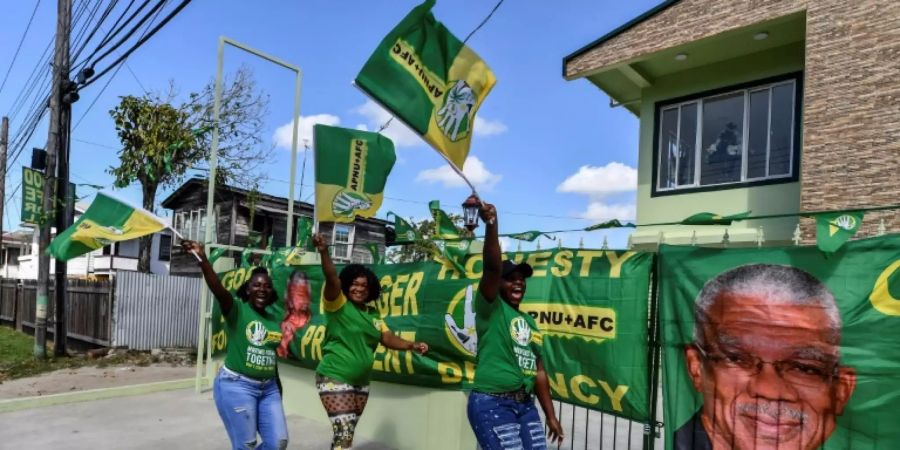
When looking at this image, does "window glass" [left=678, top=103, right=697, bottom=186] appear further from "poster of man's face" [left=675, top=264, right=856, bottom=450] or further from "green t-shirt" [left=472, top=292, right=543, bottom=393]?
"green t-shirt" [left=472, top=292, right=543, bottom=393]

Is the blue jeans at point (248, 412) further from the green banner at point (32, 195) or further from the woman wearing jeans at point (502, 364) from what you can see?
the green banner at point (32, 195)

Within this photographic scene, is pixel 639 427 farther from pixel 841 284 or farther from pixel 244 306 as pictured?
pixel 244 306

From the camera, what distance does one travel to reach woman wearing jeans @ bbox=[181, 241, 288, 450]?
4367 millimetres

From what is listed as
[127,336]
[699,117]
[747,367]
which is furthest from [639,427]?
[127,336]

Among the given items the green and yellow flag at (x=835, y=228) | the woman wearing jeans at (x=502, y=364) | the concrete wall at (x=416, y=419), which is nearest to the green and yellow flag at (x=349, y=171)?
the concrete wall at (x=416, y=419)

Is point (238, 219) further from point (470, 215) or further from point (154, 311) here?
point (470, 215)

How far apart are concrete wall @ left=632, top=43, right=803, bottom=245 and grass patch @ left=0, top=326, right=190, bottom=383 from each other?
10.7 m

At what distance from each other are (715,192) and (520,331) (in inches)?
375

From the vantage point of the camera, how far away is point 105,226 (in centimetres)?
572

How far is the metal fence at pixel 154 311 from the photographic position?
14742 millimetres

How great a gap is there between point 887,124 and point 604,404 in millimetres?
7825

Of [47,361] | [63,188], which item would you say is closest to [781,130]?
[63,188]

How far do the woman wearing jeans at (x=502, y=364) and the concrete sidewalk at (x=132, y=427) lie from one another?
315 cm

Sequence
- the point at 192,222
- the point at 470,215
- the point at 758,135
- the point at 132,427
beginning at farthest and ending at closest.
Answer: the point at 192,222, the point at 758,135, the point at 132,427, the point at 470,215
